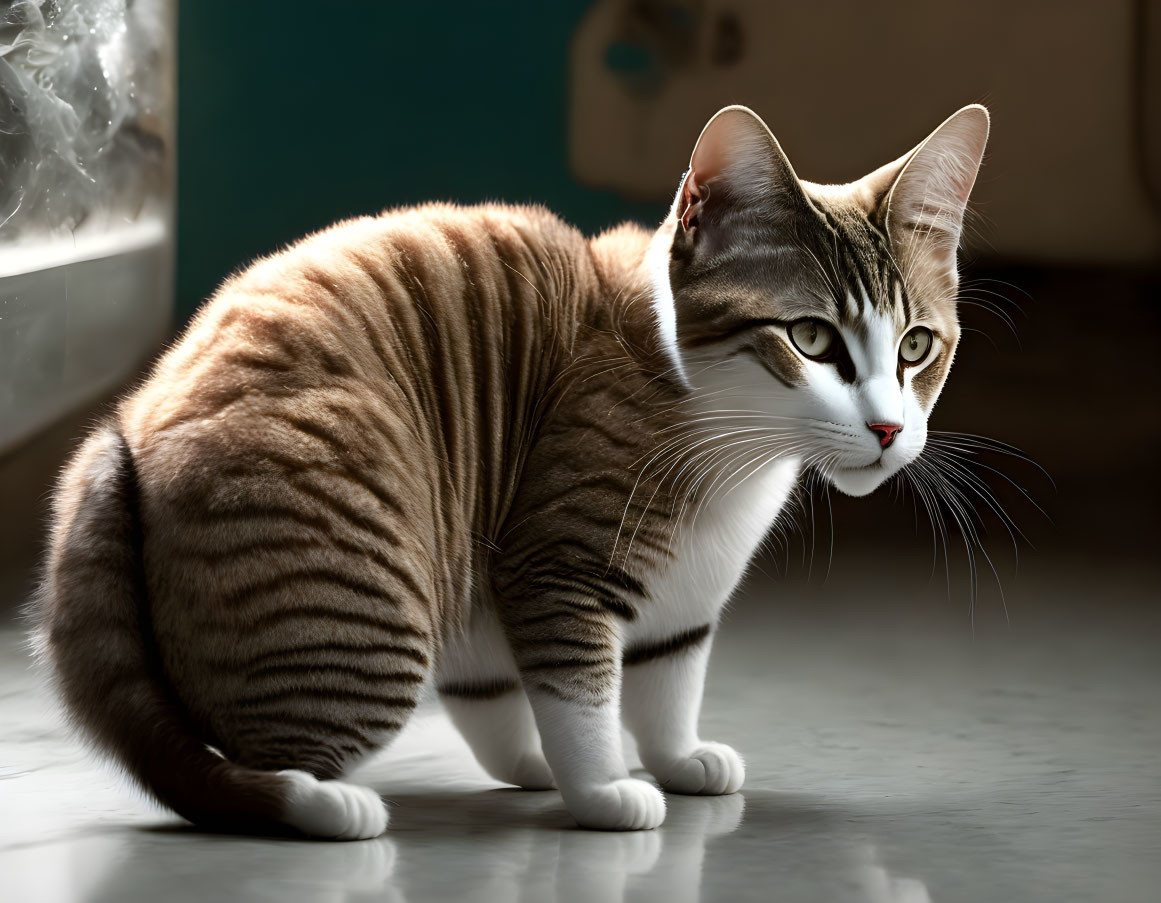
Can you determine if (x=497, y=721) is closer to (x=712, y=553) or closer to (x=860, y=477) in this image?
(x=712, y=553)

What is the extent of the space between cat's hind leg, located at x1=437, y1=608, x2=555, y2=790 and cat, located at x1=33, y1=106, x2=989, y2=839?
13mm

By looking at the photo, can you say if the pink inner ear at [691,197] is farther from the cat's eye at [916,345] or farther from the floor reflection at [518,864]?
the floor reflection at [518,864]

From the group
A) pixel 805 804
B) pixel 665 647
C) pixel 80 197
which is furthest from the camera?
pixel 80 197

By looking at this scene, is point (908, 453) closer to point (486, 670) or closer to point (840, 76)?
point (486, 670)

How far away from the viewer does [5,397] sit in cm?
381

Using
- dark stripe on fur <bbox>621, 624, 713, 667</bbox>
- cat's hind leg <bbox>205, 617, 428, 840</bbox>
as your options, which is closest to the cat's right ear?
dark stripe on fur <bbox>621, 624, 713, 667</bbox>

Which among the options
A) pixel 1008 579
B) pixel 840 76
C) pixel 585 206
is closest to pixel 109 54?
pixel 585 206

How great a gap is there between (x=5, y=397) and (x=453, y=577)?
2.07m

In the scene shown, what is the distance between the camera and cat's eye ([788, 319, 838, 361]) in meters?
2.12

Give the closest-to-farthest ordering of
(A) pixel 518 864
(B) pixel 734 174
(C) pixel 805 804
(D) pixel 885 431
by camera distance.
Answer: (A) pixel 518 864 < (D) pixel 885 431 < (B) pixel 734 174 < (C) pixel 805 804

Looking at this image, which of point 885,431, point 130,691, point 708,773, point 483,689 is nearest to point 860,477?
point 885,431

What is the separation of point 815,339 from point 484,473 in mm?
542

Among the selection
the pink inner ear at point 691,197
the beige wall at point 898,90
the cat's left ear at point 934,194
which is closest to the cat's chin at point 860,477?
the cat's left ear at point 934,194

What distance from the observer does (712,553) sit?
226 cm
